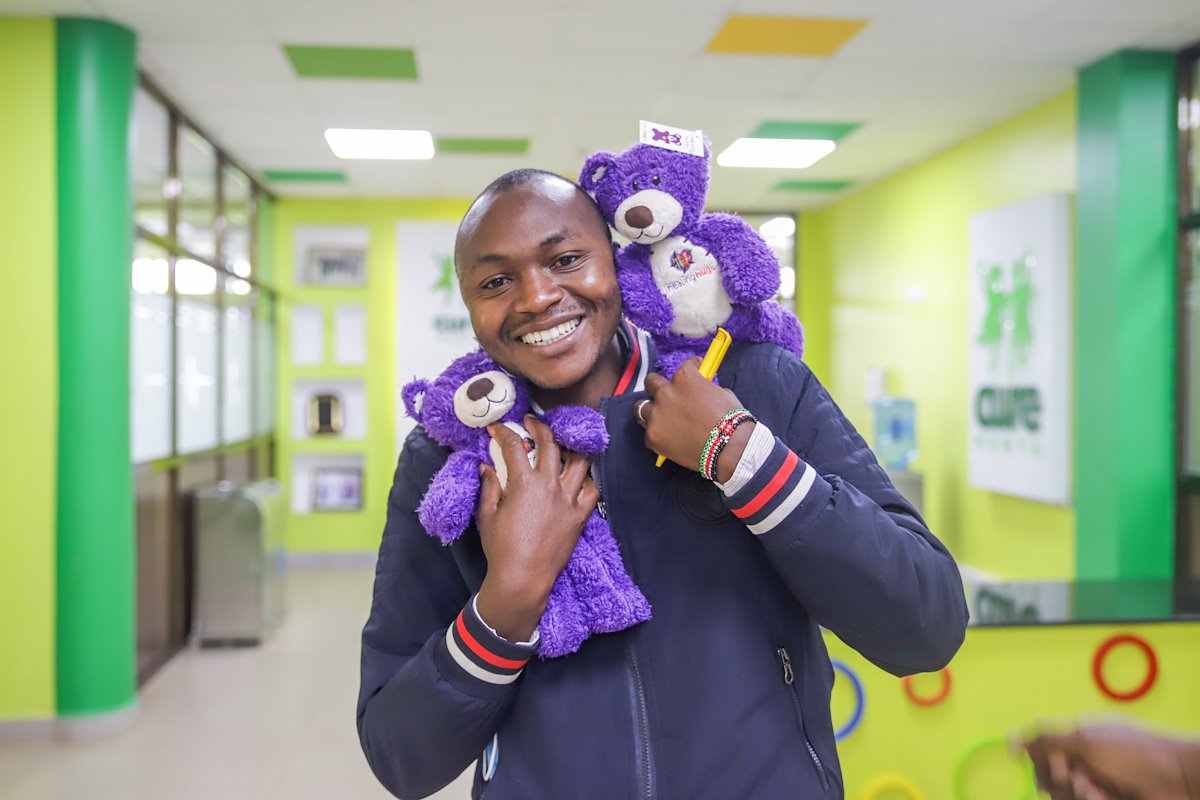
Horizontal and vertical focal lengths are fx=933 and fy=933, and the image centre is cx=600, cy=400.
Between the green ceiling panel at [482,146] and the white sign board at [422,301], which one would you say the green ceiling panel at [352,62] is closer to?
the green ceiling panel at [482,146]

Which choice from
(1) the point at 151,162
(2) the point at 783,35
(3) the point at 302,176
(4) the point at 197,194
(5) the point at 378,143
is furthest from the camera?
(3) the point at 302,176

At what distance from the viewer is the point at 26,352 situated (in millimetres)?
3711

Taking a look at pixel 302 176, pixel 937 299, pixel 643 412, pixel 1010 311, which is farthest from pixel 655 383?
pixel 302 176

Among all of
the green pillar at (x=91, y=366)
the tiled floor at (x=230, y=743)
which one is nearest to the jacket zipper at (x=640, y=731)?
the tiled floor at (x=230, y=743)

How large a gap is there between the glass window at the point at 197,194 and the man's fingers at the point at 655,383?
15.6 feet

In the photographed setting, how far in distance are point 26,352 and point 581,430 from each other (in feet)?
11.7

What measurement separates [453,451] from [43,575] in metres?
3.47

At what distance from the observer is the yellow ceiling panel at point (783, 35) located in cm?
400

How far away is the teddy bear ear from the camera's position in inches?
42.2

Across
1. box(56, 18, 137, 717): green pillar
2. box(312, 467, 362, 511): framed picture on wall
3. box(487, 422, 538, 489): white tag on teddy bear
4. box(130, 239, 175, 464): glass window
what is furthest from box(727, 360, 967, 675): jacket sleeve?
box(312, 467, 362, 511): framed picture on wall

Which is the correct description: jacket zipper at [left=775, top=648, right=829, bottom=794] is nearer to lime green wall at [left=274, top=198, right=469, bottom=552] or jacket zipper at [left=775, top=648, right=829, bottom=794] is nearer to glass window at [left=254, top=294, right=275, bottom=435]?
glass window at [left=254, top=294, right=275, bottom=435]

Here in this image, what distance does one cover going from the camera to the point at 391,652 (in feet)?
3.36

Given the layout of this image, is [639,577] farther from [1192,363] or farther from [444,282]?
[444,282]

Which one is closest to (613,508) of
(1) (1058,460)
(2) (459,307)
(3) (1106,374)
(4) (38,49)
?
(4) (38,49)
